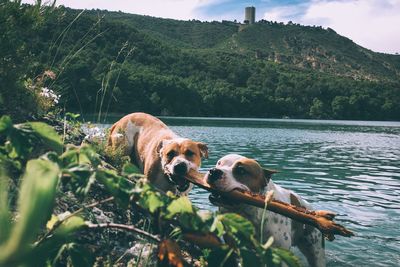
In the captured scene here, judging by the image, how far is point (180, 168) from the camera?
4.67 meters

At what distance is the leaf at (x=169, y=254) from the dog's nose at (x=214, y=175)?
251cm

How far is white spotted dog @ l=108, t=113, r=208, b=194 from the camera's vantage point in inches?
191

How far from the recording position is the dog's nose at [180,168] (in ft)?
15.2

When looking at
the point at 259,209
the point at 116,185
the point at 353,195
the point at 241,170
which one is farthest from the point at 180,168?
the point at 353,195

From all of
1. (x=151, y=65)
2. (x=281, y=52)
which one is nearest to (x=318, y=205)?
(x=151, y=65)

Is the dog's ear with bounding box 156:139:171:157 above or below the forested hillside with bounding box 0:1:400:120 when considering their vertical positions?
below

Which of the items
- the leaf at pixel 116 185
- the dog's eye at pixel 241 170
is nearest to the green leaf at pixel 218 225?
the leaf at pixel 116 185

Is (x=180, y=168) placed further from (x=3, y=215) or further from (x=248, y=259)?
(x=3, y=215)

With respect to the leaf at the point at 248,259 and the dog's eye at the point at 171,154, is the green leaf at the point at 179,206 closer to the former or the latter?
the leaf at the point at 248,259

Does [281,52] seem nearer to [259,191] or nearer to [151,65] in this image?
[151,65]

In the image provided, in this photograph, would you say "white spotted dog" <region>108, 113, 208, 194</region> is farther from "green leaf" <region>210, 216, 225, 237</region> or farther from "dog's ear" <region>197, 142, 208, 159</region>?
"green leaf" <region>210, 216, 225, 237</region>

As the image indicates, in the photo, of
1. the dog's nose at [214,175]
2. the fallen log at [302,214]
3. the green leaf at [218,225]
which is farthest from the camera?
the dog's nose at [214,175]

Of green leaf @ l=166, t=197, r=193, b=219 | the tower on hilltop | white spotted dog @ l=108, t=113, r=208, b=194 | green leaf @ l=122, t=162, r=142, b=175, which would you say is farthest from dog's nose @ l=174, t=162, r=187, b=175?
the tower on hilltop

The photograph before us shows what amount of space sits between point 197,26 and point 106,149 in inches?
5842
